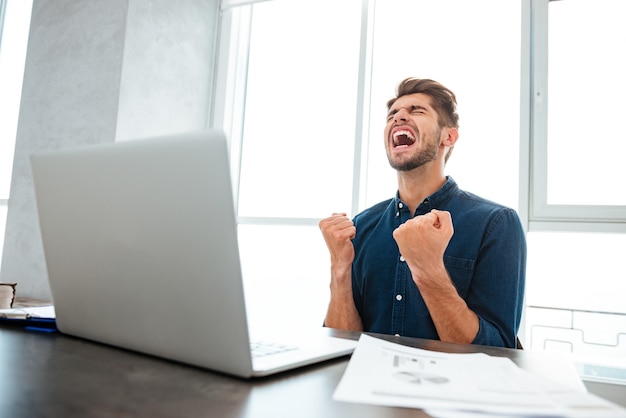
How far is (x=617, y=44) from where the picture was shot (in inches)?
86.0

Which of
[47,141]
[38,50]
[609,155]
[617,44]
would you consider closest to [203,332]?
[609,155]

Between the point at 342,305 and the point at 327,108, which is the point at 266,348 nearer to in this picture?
the point at 342,305

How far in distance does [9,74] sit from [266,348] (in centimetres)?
359

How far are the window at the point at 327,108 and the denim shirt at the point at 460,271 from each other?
38.6 inches

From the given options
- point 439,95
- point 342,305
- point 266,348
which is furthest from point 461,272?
point 266,348

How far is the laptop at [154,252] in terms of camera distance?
1.64ft

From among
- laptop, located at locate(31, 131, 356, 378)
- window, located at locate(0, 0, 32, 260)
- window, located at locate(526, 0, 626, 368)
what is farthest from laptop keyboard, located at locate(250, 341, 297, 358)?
window, located at locate(0, 0, 32, 260)

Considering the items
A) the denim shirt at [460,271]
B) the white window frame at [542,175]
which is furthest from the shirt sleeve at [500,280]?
the white window frame at [542,175]

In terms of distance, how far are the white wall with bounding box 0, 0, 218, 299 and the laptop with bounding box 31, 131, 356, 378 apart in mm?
1889

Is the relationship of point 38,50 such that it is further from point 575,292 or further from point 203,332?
point 575,292

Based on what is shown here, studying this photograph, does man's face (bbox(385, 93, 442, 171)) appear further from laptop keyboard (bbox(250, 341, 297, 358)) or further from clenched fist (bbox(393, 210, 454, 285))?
laptop keyboard (bbox(250, 341, 297, 358))

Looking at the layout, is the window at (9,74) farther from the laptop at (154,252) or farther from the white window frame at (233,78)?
the laptop at (154,252)

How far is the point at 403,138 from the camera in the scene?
157 cm

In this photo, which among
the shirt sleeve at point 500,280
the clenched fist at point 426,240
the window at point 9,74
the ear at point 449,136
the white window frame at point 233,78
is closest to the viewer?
the clenched fist at point 426,240
